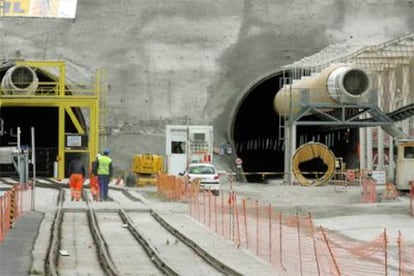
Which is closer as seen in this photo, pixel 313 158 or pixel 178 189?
pixel 178 189

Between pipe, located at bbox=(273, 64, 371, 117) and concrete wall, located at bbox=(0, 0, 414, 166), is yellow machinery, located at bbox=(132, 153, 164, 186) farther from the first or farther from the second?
pipe, located at bbox=(273, 64, 371, 117)

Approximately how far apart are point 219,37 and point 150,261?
121ft

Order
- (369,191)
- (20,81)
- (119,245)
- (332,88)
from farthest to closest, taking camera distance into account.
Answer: (20,81) < (332,88) < (369,191) < (119,245)

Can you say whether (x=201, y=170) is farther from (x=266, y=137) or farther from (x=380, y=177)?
(x=266, y=137)

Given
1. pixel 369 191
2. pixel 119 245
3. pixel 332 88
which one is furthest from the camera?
pixel 332 88

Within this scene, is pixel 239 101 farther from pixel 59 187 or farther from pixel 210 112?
→ pixel 59 187

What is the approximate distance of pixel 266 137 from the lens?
61.0m

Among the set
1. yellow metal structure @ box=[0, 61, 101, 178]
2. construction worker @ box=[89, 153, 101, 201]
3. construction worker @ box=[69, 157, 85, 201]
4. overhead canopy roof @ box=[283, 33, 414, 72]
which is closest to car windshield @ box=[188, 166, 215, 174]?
construction worker @ box=[89, 153, 101, 201]

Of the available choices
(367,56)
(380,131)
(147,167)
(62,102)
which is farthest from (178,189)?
(380,131)

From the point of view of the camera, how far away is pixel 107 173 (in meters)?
29.9

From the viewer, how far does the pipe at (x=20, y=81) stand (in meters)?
48.8

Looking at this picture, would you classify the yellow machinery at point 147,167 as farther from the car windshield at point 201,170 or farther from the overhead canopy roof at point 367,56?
the overhead canopy roof at point 367,56

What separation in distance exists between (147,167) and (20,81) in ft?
28.8

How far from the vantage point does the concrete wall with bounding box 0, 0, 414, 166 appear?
2046 inches
